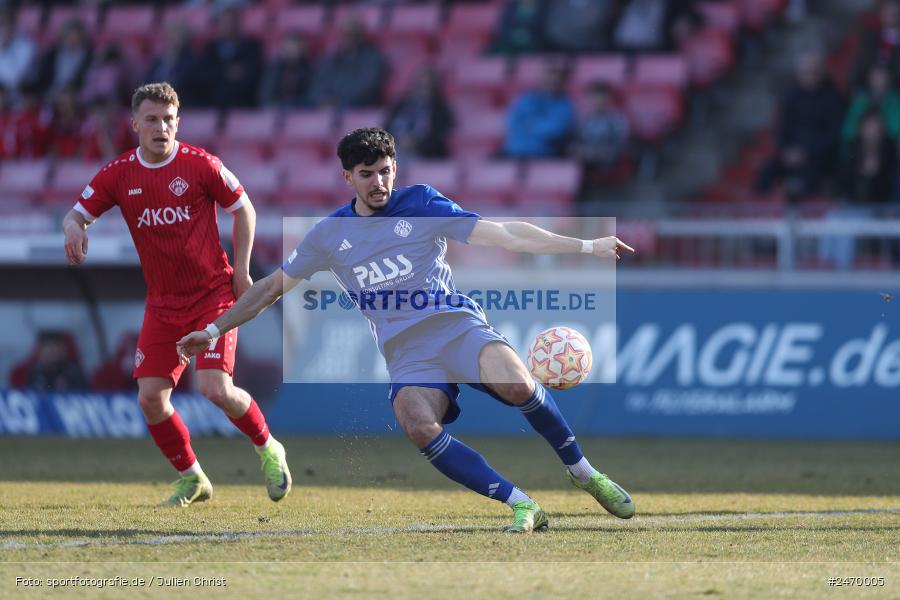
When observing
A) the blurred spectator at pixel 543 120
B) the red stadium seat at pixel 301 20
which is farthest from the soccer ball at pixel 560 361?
the red stadium seat at pixel 301 20

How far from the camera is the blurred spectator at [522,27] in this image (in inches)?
664

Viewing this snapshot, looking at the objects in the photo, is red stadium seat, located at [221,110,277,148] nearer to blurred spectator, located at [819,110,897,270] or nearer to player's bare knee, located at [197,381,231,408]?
blurred spectator, located at [819,110,897,270]

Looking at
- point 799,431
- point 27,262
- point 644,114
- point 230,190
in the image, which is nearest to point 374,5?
point 644,114

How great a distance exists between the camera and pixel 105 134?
17141mm

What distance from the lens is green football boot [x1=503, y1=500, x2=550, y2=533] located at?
6891 mm

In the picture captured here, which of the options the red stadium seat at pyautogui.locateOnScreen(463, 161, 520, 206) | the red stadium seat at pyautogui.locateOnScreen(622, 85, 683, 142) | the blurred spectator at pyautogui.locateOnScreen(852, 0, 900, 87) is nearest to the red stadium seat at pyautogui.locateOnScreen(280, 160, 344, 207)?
the red stadium seat at pyautogui.locateOnScreen(463, 161, 520, 206)

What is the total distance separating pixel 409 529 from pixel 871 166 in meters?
8.67

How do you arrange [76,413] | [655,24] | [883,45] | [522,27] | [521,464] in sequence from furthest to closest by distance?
[522,27], [655,24], [883,45], [76,413], [521,464]

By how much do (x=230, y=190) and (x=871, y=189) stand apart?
26.7ft

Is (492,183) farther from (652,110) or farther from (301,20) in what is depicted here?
(301,20)

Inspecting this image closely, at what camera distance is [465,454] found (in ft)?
23.0

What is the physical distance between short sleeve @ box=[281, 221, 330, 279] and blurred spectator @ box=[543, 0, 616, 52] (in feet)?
32.3

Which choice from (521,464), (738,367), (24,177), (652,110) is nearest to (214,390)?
(521,464)

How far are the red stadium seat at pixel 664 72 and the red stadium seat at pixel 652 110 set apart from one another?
0.07 m
